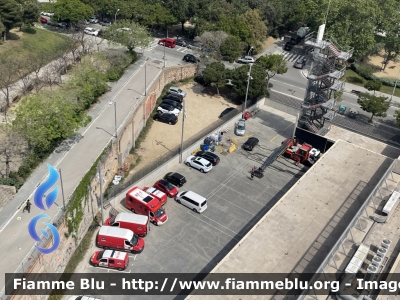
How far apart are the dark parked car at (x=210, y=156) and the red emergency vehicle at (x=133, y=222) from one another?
1261cm

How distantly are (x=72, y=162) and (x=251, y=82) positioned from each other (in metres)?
28.8

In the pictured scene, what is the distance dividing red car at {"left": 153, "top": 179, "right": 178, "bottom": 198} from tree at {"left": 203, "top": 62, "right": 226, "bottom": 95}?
2348 cm

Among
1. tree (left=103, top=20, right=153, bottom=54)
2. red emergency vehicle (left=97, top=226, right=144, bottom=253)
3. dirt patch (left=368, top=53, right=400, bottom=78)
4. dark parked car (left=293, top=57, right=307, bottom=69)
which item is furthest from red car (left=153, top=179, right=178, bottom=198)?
dirt patch (left=368, top=53, right=400, bottom=78)

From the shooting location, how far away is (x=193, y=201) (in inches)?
1565

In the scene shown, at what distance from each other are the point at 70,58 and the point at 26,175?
3085 centimetres

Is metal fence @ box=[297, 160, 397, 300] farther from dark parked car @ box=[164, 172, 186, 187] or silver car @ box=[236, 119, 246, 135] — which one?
silver car @ box=[236, 119, 246, 135]

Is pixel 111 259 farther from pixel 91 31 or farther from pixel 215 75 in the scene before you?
pixel 91 31

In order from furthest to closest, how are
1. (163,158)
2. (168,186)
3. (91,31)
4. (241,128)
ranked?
(91,31), (241,128), (163,158), (168,186)

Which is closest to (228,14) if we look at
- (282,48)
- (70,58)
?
(282,48)

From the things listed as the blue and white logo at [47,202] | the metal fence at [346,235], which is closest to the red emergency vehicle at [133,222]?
the blue and white logo at [47,202]

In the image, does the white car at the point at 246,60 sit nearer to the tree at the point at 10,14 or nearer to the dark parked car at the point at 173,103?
the dark parked car at the point at 173,103

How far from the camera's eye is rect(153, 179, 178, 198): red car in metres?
41.4

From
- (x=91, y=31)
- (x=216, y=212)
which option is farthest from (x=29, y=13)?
(x=216, y=212)

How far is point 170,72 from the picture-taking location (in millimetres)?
62781
